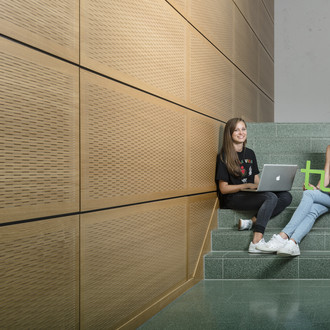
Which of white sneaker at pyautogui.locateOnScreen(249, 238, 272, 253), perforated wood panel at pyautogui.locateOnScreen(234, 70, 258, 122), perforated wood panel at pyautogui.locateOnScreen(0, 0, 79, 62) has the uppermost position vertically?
perforated wood panel at pyautogui.locateOnScreen(234, 70, 258, 122)

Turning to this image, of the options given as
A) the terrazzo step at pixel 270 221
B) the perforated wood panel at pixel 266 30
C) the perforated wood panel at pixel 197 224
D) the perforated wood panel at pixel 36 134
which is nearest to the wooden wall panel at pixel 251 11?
the perforated wood panel at pixel 266 30

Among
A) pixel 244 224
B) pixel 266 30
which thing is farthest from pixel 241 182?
pixel 266 30

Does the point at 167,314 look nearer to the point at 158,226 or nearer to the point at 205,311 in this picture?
the point at 205,311

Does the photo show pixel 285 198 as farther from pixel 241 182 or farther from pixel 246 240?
pixel 246 240

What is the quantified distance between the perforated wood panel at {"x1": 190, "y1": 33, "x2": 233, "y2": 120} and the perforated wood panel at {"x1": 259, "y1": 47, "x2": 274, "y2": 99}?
7.57 ft

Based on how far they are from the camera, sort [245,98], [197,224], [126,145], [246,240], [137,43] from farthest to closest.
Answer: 1. [245,98]
2. [246,240]
3. [197,224]
4. [137,43]
5. [126,145]

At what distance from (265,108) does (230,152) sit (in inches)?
143

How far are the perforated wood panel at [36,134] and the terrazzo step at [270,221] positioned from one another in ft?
9.60

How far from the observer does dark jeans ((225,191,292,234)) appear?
15.3 ft

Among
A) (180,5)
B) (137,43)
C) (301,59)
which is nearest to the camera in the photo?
(137,43)

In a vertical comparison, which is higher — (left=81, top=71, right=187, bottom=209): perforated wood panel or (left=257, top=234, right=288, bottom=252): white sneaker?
(left=81, top=71, right=187, bottom=209): perforated wood panel

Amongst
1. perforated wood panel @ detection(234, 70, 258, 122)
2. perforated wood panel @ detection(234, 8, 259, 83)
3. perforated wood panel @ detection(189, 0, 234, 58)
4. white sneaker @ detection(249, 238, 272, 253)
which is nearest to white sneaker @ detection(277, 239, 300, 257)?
white sneaker @ detection(249, 238, 272, 253)

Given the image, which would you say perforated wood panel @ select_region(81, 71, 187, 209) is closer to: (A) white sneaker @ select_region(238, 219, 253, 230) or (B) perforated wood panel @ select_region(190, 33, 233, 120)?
(B) perforated wood panel @ select_region(190, 33, 233, 120)

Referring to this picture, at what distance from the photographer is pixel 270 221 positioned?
5.00 m
